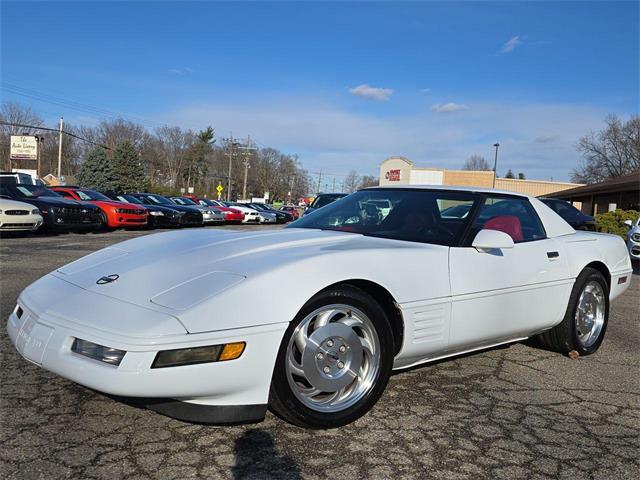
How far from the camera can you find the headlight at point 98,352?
7.52ft

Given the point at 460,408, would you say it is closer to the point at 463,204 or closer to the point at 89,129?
the point at 463,204

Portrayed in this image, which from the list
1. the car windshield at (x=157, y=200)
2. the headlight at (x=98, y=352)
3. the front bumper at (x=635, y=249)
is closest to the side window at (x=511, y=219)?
the headlight at (x=98, y=352)

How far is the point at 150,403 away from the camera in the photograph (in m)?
2.40

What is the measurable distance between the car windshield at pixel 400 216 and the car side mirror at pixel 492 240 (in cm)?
16

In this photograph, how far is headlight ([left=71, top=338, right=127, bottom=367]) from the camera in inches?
90.2

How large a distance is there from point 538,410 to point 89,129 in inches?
3003

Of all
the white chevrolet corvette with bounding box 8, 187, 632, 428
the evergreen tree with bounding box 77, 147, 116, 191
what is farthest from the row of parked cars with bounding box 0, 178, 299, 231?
the evergreen tree with bounding box 77, 147, 116, 191

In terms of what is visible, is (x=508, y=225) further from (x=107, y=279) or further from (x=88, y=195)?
(x=88, y=195)

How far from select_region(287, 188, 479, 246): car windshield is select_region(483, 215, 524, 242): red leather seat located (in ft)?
0.67

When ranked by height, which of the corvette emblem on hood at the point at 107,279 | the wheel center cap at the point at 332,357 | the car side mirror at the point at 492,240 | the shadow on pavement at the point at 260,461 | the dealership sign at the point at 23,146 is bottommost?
the shadow on pavement at the point at 260,461

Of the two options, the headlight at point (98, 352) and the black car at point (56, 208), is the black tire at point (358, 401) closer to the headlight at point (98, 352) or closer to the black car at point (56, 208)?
the headlight at point (98, 352)

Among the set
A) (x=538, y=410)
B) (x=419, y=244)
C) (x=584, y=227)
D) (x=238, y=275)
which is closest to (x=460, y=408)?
(x=538, y=410)

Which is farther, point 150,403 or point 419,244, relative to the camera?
point 419,244

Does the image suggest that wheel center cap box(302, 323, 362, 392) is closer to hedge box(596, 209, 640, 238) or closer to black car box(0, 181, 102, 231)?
black car box(0, 181, 102, 231)
